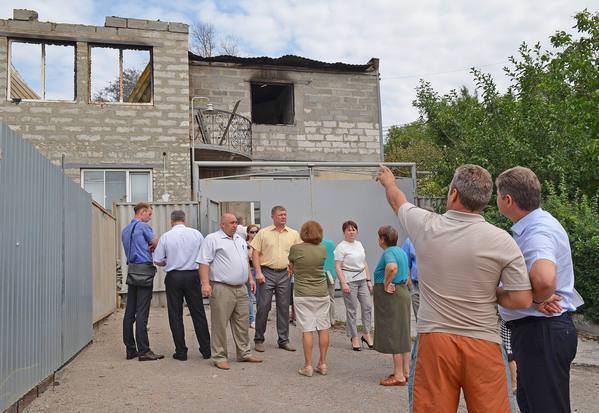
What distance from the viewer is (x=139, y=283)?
800 centimetres

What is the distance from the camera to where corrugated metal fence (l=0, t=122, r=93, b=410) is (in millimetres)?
4762

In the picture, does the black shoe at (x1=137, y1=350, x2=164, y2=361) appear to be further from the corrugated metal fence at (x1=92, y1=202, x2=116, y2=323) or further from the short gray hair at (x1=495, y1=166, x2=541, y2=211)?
the short gray hair at (x1=495, y1=166, x2=541, y2=211)

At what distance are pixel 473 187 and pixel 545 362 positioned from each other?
104 cm

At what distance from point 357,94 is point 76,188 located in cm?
1449

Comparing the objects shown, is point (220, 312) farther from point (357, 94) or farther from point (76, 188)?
point (357, 94)

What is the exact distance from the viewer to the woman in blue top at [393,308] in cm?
654

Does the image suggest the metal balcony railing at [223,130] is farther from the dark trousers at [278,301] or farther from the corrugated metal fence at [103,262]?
the dark trousers at [278,301]

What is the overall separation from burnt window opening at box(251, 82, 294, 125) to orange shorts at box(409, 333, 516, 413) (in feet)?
59.2

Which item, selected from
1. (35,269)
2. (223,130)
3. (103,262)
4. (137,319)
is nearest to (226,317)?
(137,319)

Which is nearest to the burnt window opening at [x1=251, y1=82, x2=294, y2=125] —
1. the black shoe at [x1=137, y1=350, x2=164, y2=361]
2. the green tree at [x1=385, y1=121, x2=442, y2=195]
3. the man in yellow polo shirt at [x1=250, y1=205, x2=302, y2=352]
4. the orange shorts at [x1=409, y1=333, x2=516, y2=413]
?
the green tree at [x1=385, y1=121, x2=442, y2=195]

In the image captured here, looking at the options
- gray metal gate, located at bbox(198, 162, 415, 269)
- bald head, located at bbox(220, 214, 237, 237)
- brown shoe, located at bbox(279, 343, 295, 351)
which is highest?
gray metal gate, located at bbox(198, 162, 415, 269)

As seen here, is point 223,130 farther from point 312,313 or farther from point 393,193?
point 393,193

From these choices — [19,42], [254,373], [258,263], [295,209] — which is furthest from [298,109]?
[254,373]

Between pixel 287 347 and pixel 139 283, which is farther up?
pixel 139 283
